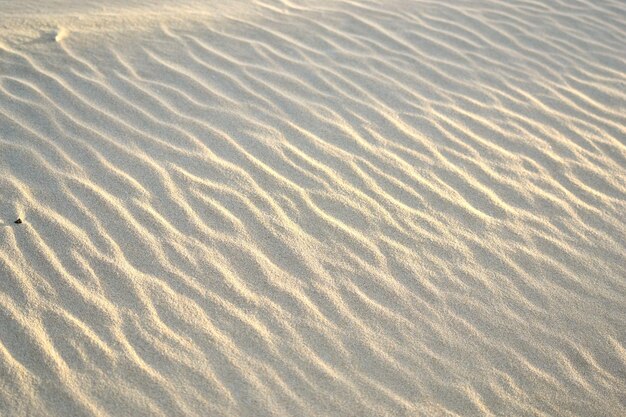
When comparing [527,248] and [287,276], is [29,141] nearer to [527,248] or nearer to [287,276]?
[287,276]

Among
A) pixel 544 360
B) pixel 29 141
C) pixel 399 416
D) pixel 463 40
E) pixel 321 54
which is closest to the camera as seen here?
pixel 399 416

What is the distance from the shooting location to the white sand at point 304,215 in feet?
8.12

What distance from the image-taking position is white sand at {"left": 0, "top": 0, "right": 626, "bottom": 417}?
2475 millimetres

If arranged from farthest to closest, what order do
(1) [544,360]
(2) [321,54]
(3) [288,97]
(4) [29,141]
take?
(2) [321,54]
(3) [288,97]
(4) [29,141]
(1) [544,360]

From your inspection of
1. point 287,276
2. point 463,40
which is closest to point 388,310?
point 287,276

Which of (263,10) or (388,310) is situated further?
(263,10)

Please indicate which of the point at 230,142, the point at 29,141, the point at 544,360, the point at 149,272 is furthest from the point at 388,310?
the point at 29,141

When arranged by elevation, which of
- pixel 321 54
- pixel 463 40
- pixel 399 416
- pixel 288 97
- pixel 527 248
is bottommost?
pixel 399 416

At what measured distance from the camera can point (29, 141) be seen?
3.27m

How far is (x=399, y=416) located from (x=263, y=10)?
3123mm

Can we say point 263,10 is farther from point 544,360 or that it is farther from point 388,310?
point 544,360

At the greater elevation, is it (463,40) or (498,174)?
(463,40)

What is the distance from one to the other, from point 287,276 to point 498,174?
1.34 m

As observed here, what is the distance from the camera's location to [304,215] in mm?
3098
